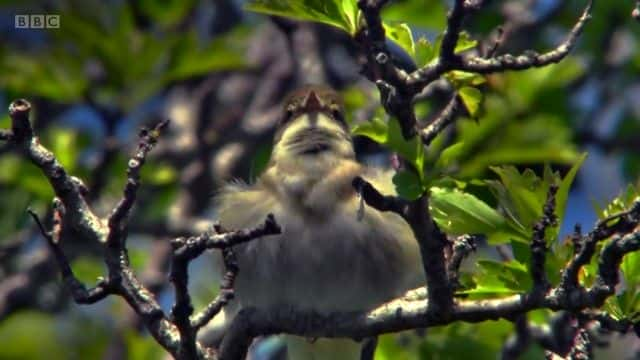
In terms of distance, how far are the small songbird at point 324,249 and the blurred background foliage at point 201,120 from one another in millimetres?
369

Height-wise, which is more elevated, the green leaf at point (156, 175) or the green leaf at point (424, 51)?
the green leaf at point (424, 51)

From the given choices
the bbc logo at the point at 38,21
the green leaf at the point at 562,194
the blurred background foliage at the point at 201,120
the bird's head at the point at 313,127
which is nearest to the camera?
the green leaf at the point at 562,194

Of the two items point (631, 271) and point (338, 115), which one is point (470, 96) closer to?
point (631, 271)

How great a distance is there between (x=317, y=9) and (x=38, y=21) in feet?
12.0

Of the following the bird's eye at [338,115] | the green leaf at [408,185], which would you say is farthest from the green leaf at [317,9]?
the bird's eye at [338,115]

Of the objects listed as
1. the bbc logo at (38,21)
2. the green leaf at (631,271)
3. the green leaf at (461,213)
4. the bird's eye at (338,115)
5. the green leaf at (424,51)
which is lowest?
the bbc logo at (38,21)

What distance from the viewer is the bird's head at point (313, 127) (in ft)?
17.9

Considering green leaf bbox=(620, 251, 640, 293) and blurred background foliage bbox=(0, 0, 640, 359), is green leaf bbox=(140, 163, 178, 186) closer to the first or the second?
blurred background foliage bbox=(0, 0, 640, 359)

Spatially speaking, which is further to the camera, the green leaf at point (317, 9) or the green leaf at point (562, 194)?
the green leaf at point (317, 9)

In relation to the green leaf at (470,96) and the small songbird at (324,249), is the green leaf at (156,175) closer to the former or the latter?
the small songbird at (324,249)

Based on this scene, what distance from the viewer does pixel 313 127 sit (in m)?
5.62

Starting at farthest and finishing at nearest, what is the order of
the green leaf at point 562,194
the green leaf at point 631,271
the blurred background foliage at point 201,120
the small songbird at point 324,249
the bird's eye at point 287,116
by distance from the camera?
1. the blurred background foliage at point 201,120
2. the bird's eye at point 287,116
3. the small songbird at point 324,249
4. the green leaf at point 631,271
5. the green leaf at point 562,194

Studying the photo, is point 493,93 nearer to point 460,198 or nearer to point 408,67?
point 408,67

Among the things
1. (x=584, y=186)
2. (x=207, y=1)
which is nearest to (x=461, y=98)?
(x=584, y=186)
